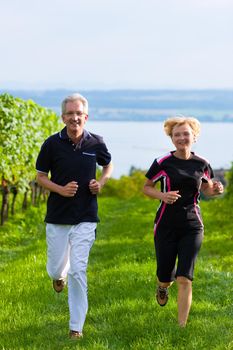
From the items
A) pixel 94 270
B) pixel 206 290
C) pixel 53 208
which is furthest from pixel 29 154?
pixel 53 208

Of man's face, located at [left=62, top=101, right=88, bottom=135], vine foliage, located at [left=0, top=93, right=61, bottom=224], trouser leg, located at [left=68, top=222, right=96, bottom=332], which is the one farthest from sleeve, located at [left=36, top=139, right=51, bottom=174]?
vine foliage, located at [left=0, top=93, right=61, bottom=224]

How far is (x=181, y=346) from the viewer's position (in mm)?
6105

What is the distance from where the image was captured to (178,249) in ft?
22.2

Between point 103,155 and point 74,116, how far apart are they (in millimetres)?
550

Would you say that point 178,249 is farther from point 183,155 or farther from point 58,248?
point 58,248

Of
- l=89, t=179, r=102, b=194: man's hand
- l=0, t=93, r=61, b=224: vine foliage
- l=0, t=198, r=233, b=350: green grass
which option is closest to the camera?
l=0, t=198, r=233, b=350: green grass

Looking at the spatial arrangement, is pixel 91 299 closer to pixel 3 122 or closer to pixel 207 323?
pixel 207 323

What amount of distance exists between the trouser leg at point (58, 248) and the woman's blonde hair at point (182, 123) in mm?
1305

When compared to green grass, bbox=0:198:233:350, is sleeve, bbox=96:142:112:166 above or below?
above

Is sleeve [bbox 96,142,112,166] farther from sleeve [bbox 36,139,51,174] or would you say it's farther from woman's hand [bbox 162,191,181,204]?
woman's hand [bbox 162,191,181,204]

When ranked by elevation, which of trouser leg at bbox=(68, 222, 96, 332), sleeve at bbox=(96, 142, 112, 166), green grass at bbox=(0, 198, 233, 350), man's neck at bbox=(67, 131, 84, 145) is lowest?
green grass at bbox=(0, 198, 233, 350)

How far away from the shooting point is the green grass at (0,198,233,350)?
20.8 ft

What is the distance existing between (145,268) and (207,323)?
3083 mm

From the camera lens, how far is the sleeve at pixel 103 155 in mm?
6887
